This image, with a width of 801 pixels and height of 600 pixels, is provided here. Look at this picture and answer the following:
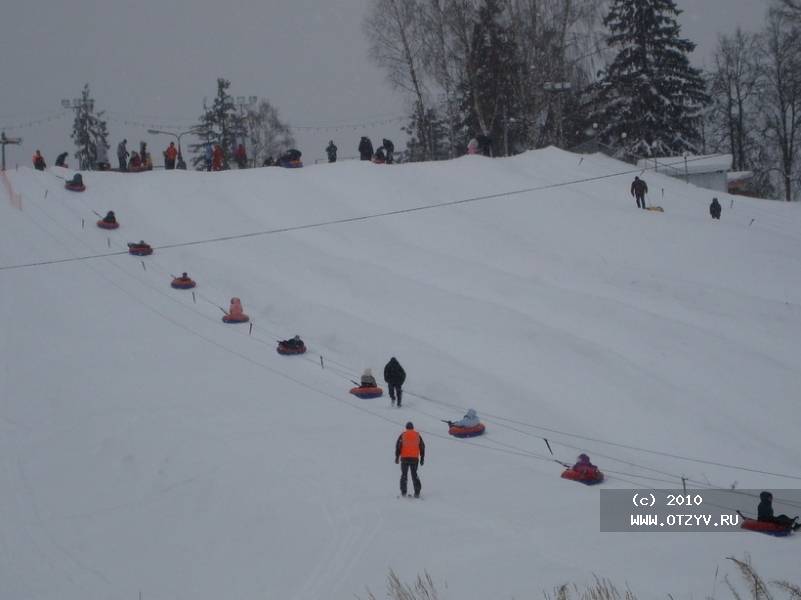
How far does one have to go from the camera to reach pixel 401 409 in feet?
54.0

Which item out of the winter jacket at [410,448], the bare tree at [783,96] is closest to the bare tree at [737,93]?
the bare tree at [783,96]

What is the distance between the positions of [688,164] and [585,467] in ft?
90.4

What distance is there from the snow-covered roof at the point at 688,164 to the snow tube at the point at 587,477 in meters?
25.5

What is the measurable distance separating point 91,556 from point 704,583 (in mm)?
7216

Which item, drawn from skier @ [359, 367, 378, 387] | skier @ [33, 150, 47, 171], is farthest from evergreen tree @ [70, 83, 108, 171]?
skier @ [359, 367, 378, 387]

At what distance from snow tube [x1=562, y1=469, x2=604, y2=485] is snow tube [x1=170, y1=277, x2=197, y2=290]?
12.7 m

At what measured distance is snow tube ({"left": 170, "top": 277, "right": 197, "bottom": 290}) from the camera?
2245 cm

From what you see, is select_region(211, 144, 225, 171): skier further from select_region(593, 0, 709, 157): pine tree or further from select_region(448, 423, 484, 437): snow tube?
select_region(448, 423, 484, 437): snow tube

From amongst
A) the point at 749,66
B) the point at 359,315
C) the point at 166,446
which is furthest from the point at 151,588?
the point at 749,66

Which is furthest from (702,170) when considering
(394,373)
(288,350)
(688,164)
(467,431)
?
(467,431)

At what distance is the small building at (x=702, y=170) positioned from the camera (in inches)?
1438

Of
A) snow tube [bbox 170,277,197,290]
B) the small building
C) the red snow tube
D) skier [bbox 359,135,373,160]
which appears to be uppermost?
skier [bbox 359,135,373,160]

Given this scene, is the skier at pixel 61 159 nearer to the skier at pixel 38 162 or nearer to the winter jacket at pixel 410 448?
the skier at pixel 38 162

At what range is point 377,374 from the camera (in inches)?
720
